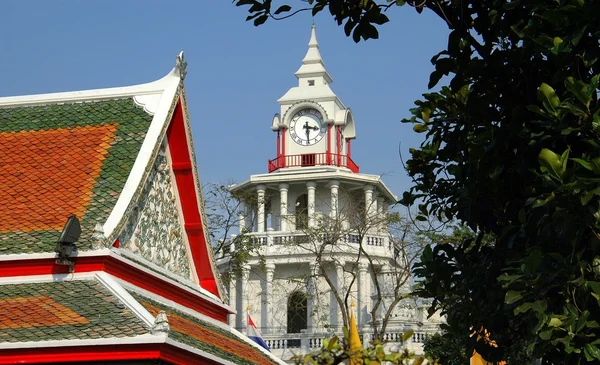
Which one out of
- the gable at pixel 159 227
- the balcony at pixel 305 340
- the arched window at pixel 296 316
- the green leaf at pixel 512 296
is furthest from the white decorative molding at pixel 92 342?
the arched window at pixel 296 316

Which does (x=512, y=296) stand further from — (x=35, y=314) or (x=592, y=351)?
(x=35, y=314)

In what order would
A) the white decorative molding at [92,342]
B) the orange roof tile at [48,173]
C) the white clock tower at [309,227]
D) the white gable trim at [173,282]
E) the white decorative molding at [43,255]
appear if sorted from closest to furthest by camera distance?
the white decorative molding at [92,342], the white decorative molding at [43,255], the white gable trim at [173,282], the orange roof tile at [48,173], the white clock tower at [309,227]

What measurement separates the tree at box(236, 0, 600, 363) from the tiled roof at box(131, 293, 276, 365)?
9.39ft

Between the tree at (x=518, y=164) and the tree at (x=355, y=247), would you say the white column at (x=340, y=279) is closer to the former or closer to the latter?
the tree at (x=355, y=247)

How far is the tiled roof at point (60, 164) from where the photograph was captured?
1101 cm

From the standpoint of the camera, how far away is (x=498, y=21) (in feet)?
24.5

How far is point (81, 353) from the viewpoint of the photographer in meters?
9.41

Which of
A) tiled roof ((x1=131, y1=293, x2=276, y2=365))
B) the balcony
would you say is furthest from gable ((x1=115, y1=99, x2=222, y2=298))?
the balcony

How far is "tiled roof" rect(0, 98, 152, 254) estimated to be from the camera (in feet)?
36.1

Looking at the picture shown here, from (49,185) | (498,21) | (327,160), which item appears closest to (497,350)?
(498,21)

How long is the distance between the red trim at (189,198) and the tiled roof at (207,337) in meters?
0.84

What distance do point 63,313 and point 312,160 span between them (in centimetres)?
4042

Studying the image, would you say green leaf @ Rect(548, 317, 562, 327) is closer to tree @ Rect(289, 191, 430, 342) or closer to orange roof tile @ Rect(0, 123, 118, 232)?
orange roof tile @ Rect(0, 123, 118, 232)

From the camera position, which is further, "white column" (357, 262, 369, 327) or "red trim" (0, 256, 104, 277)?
"white column" (357, 262, 369, 327)
